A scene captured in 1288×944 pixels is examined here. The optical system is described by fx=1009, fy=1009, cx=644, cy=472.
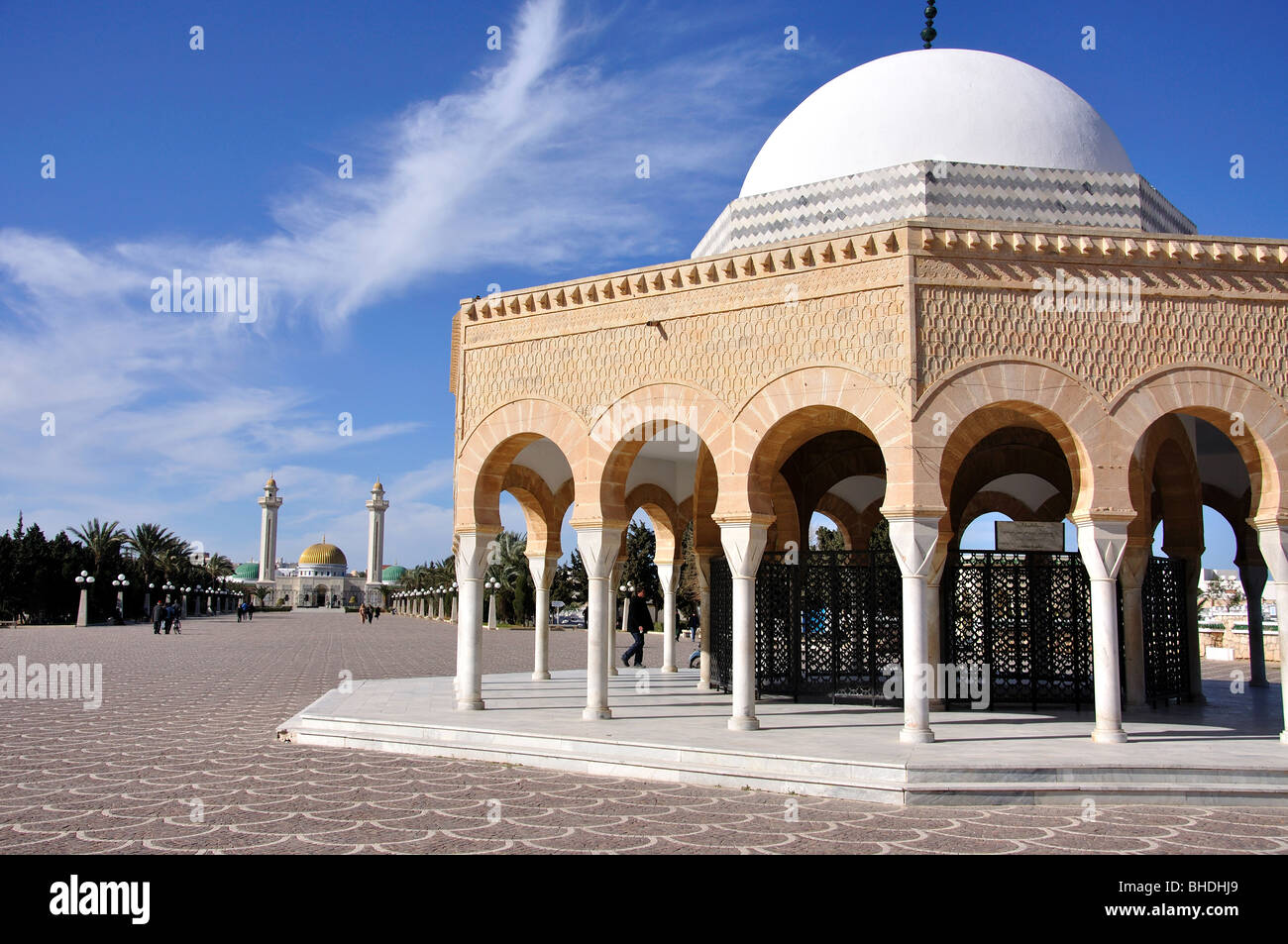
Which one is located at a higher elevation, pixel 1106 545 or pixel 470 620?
pixel 1106 545

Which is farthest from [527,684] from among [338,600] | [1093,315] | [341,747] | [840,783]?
[338,600]

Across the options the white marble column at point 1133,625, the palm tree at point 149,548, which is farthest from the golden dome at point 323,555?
the white marble column at point 1133,625

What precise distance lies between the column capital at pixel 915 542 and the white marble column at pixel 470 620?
392 centimetres

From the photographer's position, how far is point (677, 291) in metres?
8.92

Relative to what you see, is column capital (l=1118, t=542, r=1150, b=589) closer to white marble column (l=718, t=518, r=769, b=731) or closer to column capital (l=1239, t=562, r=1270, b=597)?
column capital (l=1239, t=562, r=1270, b=597)

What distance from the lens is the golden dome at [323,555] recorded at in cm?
10400

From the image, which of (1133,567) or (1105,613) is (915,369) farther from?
(1133,567)

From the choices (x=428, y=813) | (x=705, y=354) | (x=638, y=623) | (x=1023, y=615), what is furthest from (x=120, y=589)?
(x=428, y=813)

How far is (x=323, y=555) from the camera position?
10438cm

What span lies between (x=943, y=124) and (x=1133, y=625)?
526 cm

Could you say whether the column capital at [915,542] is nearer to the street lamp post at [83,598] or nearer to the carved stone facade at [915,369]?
the carved stone facade at [915,369]

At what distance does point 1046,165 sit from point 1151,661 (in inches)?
205
